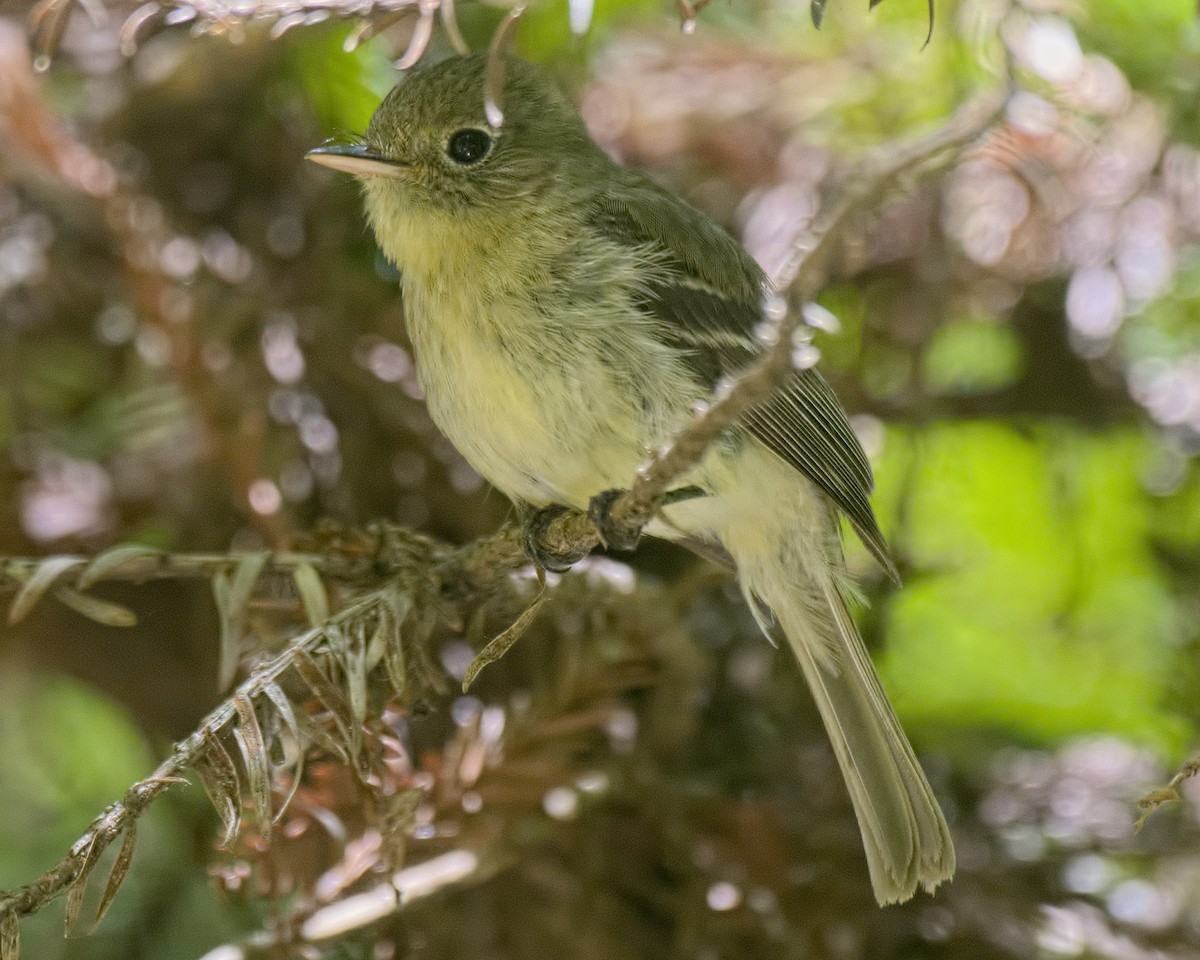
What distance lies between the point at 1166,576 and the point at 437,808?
1.43m

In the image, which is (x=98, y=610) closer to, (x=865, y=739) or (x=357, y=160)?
(x=357, y=160)

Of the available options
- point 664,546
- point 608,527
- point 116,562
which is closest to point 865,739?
point 664,546

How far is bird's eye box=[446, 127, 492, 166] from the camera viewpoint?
7.59 feet

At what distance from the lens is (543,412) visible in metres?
1.97

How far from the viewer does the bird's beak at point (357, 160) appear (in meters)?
2.06

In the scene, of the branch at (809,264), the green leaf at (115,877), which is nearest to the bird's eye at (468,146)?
the branch at (809,264)

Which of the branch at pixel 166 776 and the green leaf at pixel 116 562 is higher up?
the branch at pixel 166 776

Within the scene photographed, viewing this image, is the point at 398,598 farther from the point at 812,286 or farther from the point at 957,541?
the point at 957,541

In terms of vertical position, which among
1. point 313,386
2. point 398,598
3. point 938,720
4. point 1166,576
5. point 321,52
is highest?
point 321,52

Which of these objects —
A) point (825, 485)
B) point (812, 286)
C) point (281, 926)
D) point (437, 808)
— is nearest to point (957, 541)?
point (825, 485)

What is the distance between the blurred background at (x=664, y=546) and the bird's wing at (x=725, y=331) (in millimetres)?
194

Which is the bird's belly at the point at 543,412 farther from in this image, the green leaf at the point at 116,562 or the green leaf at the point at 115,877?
the green leaf at the point at 115,877

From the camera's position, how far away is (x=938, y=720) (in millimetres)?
2438

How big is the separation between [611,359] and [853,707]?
0.71 meters
